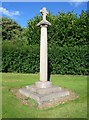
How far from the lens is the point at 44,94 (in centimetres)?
1009

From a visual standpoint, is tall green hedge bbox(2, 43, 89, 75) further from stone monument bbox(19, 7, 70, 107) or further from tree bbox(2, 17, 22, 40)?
tree bbox(2, 17, 22, 40)

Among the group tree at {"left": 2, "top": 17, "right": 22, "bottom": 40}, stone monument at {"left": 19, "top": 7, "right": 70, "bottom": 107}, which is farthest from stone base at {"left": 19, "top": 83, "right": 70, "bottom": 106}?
tree at {"left": 2, "top": 17, "right": 22, "bottom": 40}

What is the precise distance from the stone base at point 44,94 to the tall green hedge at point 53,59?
8016 mm

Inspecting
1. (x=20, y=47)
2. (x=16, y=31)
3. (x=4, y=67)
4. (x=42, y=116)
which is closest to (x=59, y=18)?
(x=20, y=47)

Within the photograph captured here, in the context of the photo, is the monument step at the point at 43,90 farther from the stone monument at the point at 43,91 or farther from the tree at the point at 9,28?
the tree at the point at 9,28

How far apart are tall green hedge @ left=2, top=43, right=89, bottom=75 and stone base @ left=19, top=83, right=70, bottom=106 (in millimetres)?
8016

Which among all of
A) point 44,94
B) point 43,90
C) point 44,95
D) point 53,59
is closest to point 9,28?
point 53,59

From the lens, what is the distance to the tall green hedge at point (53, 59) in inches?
739

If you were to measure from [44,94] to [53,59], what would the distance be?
29.8 feet

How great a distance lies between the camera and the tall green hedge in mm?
18781

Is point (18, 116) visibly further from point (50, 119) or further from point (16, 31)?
point (16, 31)

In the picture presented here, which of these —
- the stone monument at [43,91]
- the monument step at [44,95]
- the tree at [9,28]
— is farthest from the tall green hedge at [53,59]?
the tree at [9,28]

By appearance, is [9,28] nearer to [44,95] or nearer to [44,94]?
[44,94]

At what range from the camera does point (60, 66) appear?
18922 millimetres
